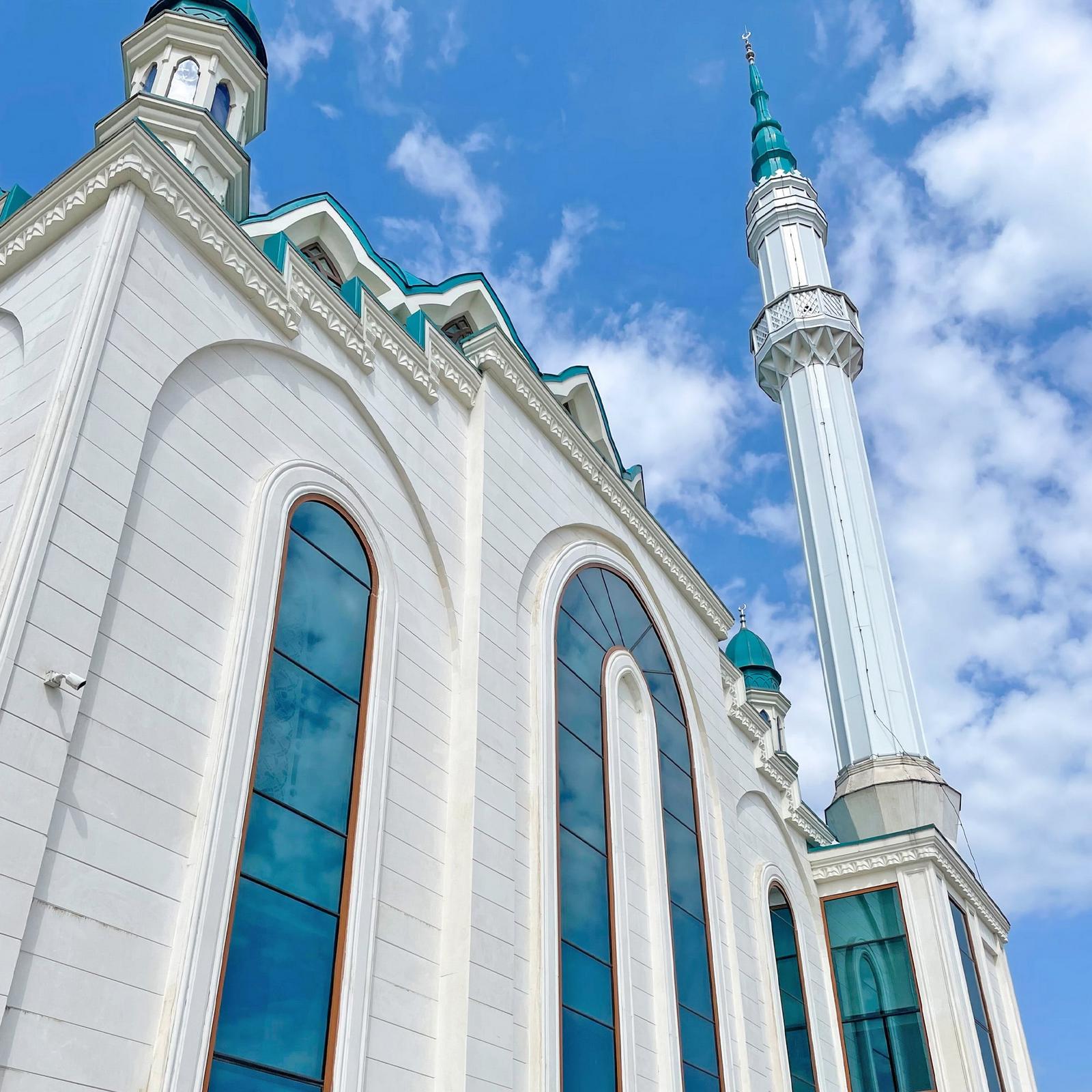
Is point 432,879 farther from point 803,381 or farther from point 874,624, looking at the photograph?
point 803,381

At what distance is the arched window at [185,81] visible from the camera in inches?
482

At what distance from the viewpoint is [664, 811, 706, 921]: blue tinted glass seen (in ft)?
44.0

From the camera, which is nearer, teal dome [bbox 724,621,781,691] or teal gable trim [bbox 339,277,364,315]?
teal gable trim [bbox 339,277,364,315]

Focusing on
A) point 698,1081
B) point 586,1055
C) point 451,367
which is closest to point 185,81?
point 451,367

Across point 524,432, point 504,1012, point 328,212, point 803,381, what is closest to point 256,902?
point 504,1012

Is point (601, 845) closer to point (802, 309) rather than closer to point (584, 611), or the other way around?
point (584, 611)

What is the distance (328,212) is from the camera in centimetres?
1346

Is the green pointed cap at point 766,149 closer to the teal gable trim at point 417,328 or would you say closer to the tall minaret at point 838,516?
the tall minaret at point 838,516

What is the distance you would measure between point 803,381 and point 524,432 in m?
17.6

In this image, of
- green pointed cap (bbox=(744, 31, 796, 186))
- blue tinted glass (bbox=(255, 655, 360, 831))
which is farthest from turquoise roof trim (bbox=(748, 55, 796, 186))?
blue tinted glass (bbox=(255, 655, 360, 831))

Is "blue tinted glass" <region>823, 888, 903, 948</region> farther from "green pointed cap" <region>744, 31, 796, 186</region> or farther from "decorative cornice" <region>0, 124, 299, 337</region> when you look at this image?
"green pointed cap" <region>744, 31, 796, 186</region>

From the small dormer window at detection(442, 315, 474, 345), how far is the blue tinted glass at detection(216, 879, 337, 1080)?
8455 millimetres

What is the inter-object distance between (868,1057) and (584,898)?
28.2ft

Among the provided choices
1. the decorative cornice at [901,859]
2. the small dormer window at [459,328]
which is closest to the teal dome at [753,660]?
the decorative cornice at [901,859]
